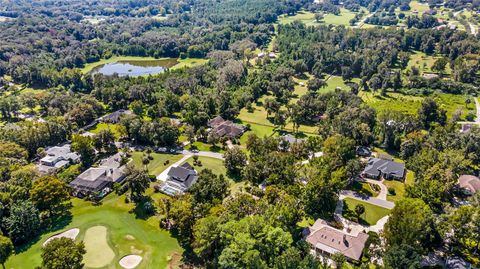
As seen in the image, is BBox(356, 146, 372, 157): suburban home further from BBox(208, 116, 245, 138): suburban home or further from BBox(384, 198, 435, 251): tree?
BBox(208, 116, 245, 138): suburban home

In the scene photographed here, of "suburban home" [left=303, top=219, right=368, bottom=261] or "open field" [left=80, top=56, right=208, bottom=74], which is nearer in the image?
"suburban home" [left=303, top=219, right=368, bottom=261]

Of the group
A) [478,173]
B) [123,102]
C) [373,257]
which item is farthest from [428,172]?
[123,102]

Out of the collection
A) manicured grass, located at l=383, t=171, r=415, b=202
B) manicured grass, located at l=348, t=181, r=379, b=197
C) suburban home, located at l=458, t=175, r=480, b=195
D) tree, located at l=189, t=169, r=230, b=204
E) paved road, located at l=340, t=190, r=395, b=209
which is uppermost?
tree, located at l=189, t=169, r=230, b=204

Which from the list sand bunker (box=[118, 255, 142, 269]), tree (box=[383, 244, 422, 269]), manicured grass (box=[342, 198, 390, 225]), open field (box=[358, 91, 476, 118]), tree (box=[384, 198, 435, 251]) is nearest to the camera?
tree (box=[383, 244, 422, 269])

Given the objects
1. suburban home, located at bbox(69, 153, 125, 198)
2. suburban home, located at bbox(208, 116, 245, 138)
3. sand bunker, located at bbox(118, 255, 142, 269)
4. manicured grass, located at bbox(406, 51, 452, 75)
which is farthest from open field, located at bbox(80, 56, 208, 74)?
sand bunker, located at bbox(118, 255, 142, 269)

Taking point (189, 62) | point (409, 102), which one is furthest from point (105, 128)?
point (409, 102)

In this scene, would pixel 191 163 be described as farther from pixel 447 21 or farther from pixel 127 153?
pixel 447 21
